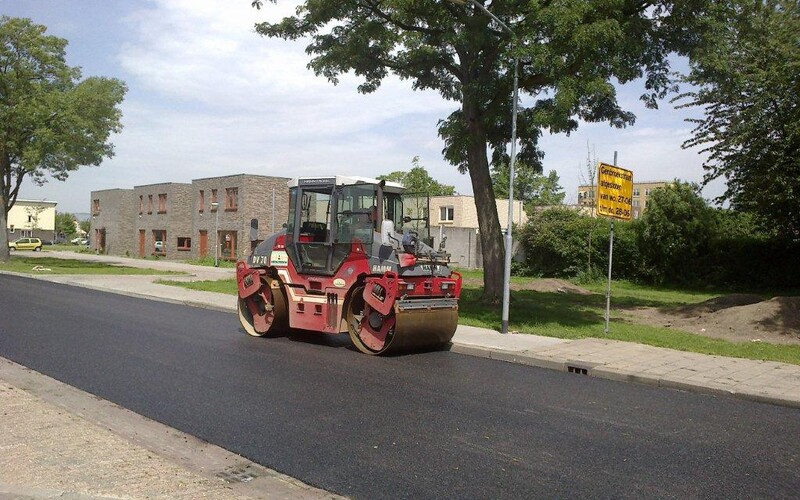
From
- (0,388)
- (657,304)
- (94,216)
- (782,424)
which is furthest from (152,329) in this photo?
(94,216)

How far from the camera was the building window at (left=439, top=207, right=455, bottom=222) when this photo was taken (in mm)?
49269

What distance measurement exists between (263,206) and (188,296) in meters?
23.1

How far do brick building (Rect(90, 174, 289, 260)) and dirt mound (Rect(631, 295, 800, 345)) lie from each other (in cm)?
2621

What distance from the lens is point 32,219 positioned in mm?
91812

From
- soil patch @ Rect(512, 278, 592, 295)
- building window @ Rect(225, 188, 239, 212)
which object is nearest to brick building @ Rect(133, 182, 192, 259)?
building window @ Rect(225, 188, 239, 212)

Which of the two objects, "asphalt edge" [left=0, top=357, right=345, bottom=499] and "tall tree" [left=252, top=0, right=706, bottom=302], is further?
"tall tree" [left=252, top=0, right=706, bottom=302]

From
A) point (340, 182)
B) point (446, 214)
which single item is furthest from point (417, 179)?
point (340, 182)

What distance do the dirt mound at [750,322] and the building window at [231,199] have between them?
1257 inches

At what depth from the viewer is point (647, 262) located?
29.0 m

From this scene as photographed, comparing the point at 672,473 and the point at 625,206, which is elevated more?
the point at 625,206

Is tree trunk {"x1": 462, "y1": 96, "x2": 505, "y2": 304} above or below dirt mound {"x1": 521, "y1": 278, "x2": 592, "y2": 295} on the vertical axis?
above

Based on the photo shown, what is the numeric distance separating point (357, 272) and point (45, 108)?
98.1 feet

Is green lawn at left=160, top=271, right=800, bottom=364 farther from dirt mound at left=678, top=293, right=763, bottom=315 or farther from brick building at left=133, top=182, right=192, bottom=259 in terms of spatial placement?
brick building at left=133, top=182, right=192, bottom=259

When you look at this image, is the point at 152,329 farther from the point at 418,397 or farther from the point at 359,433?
the point at 359,433
